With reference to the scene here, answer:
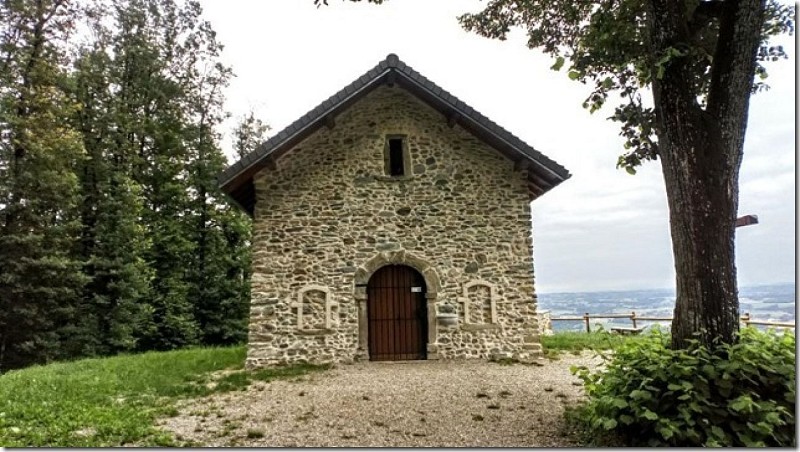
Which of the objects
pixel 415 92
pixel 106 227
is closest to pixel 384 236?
pixel 415 92

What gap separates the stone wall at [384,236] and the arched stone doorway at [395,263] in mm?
18

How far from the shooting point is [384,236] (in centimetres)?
870

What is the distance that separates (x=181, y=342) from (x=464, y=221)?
32.8 ft

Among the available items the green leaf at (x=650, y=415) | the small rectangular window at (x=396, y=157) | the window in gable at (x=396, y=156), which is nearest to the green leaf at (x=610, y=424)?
the green leaf at (x=650, y=415)

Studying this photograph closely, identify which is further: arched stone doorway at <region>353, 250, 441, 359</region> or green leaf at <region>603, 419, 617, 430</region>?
arched stone doorway at <region>353, 250, 441, 359</region>

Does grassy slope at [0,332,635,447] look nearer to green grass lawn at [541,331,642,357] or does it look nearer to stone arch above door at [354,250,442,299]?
green grass lawn at [541,331,642,357]

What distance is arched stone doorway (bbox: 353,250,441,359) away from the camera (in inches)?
332

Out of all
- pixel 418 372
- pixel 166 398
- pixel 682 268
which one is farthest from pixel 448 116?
pixel 166 398

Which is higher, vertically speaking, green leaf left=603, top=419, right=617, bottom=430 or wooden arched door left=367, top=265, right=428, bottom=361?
wooden arched door left=367, top=265, right=428, bottom=361

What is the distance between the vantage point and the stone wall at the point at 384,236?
8367mm

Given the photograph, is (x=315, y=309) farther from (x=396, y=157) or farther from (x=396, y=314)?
(x=396, y=157)

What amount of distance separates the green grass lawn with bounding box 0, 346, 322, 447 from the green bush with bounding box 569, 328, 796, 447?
12.9 feet

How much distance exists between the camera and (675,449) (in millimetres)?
3375

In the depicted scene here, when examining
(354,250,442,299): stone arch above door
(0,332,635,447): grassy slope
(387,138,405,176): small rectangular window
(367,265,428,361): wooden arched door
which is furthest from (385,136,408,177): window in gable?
(0,332,635,447): grassy slope
